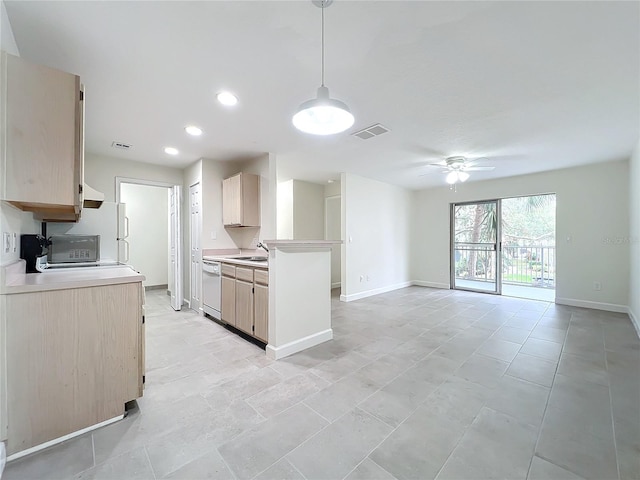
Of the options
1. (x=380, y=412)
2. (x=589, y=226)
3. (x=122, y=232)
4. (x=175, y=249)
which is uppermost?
(x=589, y=226)

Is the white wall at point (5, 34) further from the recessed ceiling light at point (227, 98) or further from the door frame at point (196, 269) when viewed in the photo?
the door frame at point (196, 269)

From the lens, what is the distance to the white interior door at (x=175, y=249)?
458 centimetres

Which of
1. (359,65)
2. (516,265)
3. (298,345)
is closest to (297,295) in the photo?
(298,345)

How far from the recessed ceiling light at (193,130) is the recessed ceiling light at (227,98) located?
768 mm

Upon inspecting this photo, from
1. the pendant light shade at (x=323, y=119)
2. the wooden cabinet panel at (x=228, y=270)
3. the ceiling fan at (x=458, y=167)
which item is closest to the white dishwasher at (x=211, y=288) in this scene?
the wooden cabinet panel at (x=228, y=270)

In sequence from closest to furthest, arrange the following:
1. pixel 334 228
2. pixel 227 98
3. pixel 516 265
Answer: pixel 227 98 → pixel 516 265 → pixel 334 228

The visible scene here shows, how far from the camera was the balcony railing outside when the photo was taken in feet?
19.6

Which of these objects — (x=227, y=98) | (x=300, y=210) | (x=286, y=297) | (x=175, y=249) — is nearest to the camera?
(x=227, y=98)

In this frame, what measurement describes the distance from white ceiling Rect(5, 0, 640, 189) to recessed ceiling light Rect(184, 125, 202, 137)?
10 centimetres

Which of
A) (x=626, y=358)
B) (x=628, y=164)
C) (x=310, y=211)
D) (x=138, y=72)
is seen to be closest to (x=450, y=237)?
(x=628, y=164)

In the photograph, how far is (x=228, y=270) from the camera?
3469mm

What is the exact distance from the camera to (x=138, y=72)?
79.5 inches

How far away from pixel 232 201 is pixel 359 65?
2.80 meters

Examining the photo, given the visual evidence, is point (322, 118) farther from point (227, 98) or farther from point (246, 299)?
point (246, 299)
